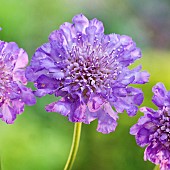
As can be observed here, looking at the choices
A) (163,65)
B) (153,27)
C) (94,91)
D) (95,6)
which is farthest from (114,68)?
(153,27)

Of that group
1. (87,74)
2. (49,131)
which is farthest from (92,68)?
(49,131)

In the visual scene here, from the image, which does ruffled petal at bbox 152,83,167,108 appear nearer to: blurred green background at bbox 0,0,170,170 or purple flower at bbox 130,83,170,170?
purple flower at bbox 130,83,170,170

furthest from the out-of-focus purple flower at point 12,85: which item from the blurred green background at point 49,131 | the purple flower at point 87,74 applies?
the blurred green background at point 49,131

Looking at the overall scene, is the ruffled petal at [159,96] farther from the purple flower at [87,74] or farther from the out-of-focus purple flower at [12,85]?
the out-of-focus purple flower at [12,85]

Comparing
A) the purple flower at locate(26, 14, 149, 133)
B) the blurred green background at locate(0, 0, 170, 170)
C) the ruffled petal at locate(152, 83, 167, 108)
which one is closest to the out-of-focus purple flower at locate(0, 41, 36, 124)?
the purple flower at locate(26, 14, 149, 133)

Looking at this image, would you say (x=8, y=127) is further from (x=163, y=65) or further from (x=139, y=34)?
(x=139, y=34)

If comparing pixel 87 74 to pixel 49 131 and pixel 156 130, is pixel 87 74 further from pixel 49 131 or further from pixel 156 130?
pixel 49 131

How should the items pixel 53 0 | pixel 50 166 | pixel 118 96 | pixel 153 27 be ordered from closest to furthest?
pixel 118 96
pixel 50 166
pixel 53 0
pixel 153 27
